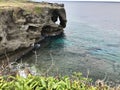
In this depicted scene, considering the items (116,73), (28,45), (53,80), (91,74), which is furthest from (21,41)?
(53,80)

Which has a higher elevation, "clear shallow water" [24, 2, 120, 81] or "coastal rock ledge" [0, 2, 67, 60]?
"coastal rock ledge" [0, 2, 67, 60]

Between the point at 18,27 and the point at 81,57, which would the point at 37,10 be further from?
the point at 81,57

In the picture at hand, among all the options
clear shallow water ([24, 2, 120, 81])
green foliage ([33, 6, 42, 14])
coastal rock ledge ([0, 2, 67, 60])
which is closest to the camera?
clear shallow water ([24, 2, 120, 81])

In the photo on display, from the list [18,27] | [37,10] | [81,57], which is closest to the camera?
[18,27]

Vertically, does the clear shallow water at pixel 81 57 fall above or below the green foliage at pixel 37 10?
below

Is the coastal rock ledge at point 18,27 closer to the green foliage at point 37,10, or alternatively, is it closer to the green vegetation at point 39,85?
the green foliage at point 37,10

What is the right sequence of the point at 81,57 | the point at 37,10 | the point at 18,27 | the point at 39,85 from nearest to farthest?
the point at 39,85 < the point at 18,27 < the point at 81,57 < the point at 37,10

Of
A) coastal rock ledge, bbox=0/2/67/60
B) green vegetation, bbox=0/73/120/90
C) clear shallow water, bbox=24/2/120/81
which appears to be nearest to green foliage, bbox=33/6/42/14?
coastal rock ledge, bbox=0/2/67/60

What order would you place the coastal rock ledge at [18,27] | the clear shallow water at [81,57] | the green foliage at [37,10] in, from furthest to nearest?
the green foliage at [37,10]
the coastal rock ledge at [18,27]
the clear shallow water at [81,57]

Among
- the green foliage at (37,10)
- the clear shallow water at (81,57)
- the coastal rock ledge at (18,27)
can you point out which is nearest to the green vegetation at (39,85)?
the clear shallow water at (81,57)

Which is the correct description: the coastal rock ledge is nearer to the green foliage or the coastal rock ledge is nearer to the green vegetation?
the green foliage

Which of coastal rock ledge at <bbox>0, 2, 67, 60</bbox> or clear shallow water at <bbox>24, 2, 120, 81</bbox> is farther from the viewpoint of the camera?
coastal rock ledge at <bbox>0, 2, 67, 60</bbox>

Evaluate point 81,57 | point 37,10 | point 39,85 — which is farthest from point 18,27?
point 39,85

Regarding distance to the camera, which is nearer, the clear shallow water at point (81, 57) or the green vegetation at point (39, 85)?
the green vegetation at point (39, 85)
